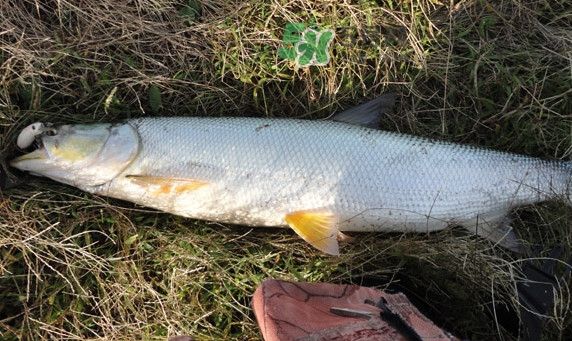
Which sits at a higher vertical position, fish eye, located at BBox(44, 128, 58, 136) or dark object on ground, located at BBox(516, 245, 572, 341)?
fish eye, located at BBox(44, 128, 58, 136)

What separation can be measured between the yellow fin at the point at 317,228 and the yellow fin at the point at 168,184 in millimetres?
582

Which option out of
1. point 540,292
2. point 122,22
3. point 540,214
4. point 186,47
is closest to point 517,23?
point 540,214

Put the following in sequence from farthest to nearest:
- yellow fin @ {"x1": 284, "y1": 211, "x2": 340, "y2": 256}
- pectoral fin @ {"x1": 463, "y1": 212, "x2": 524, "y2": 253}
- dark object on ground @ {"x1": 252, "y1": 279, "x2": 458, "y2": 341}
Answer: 1. pectoral fin @ {"x1": 463, "y1": 212, "x2": 524, "y2": 253}
2. yellow fin @ {"x1": 284, "y1": 211, "x2": 340, "y2": 256}
3. dark object on ground @ {"x1": 252, "y1": 279, "x2": 458, "y2": 341}

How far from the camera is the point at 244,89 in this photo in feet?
10.3

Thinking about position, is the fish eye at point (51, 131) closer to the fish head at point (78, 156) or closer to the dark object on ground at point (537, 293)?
the fish head at point (78, 156)

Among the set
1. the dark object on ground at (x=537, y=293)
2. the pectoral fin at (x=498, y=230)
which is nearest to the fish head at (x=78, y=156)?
the pectoral fin at (x=498, y=230)

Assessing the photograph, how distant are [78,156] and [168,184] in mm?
568

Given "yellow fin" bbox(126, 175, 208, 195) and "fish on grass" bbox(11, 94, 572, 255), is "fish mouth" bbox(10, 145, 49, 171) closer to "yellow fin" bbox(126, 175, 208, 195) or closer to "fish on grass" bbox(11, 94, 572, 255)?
"fish on grass" bbox(11, 94, 572, 255)

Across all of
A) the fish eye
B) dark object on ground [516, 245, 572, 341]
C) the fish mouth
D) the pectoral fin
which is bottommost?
dark object on ground [516, 245, 572, 341]

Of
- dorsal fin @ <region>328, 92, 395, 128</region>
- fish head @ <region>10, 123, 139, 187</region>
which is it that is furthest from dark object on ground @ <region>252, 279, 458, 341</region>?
fish head @ <region>10, 123, 139, 187</region>

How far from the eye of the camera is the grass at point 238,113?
108 inches

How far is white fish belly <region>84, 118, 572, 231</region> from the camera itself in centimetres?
271

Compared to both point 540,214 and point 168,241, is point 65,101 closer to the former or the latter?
point 168,241

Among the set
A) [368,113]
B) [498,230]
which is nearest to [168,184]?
[368,113]
